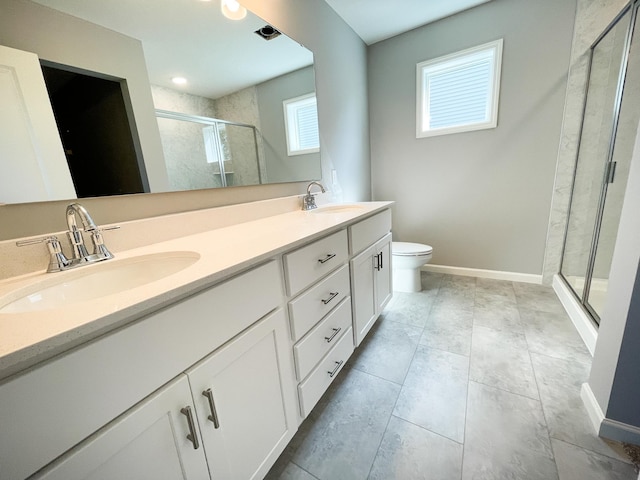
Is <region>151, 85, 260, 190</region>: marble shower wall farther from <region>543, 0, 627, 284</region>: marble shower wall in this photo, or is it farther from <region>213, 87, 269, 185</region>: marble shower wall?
<region>543, 0, 627, 284</region>: marble shower wall

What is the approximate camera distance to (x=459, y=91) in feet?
7.54

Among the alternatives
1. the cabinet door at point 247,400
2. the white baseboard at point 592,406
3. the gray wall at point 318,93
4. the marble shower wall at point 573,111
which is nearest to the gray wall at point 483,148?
the marble shower wall at point 573,111

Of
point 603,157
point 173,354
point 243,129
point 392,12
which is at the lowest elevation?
point 173,354

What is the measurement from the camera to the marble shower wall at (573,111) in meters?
1.77

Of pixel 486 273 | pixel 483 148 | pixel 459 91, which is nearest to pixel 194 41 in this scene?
pixel 459 91

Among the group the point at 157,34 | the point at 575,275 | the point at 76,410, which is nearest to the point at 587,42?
the point at 575,275

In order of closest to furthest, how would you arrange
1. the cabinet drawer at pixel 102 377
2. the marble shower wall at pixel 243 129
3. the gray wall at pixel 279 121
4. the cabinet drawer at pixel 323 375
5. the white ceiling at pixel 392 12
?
1. the cabinet drawer at pixel 102 377
2. the cabinet drawer at pixel 323 375
3. the marble shower wall at pixel 243 129
4. the gray wall at pixel 279 121
5. the white ceiling at pixel 392 12

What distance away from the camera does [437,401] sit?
121 cm

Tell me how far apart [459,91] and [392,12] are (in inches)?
33.9

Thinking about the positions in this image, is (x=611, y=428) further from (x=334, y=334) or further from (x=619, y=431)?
(x=334, y=334)

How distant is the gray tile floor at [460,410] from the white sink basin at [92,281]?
862 millimetres

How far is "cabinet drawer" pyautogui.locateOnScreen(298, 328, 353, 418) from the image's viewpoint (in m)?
1.01

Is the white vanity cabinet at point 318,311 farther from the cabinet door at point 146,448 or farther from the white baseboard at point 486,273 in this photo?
the white baseboard at point 486,273

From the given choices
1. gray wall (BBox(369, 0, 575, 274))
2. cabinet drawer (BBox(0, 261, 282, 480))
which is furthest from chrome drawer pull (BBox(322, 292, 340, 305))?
gray wall (BBox(369, 0, 575, 274))
